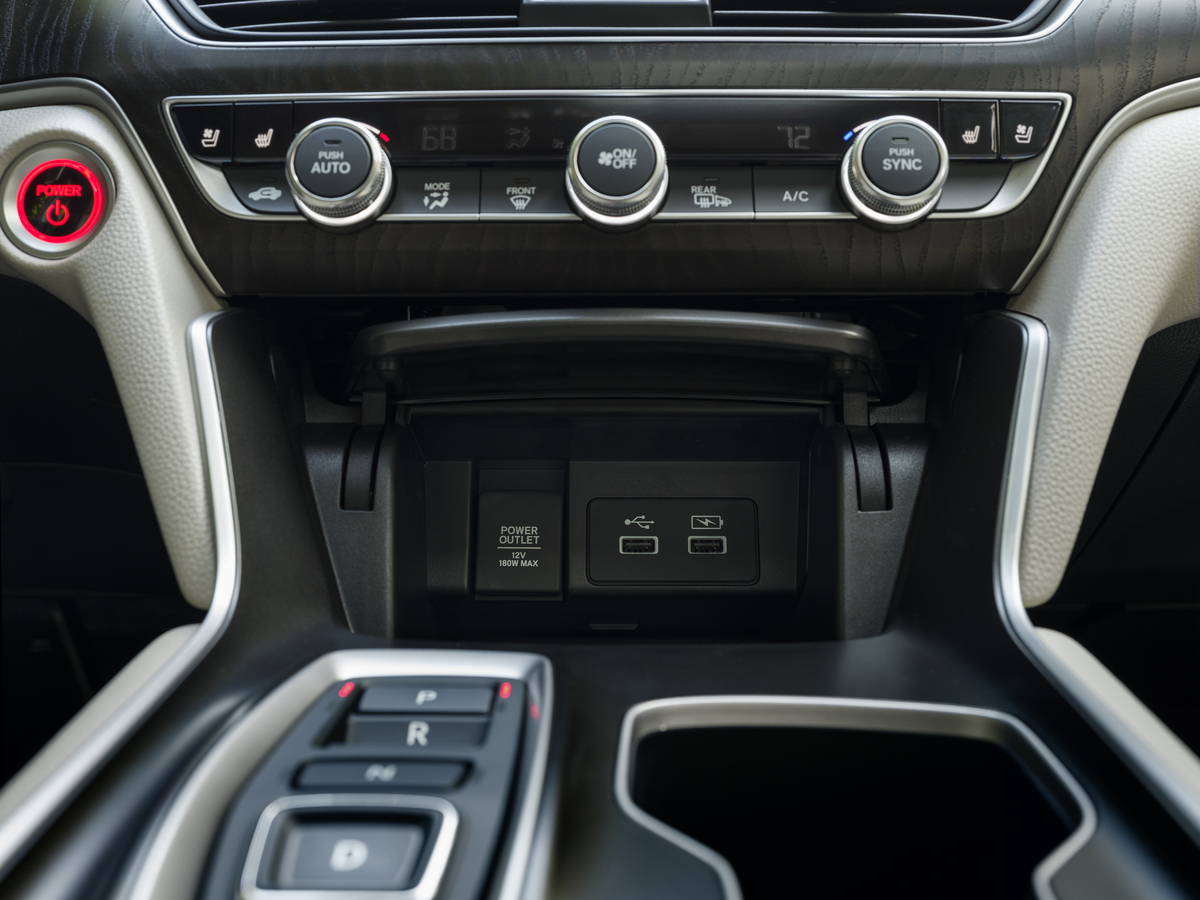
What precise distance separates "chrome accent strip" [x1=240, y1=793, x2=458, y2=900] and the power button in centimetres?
47

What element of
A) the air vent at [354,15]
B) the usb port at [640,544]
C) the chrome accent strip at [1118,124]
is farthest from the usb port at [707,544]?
the air vent at [354,15]

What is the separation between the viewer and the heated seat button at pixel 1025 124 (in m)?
0.56

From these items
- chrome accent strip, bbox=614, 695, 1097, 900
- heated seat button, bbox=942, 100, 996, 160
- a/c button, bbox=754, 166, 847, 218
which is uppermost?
heated seat button, bbox=942, 100, 996, 160

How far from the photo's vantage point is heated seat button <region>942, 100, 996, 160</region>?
0.55 m

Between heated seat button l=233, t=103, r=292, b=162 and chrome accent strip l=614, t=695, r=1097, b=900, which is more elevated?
heated seat button l=233, t=103, r=292, b=162

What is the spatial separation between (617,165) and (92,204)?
0.40 metres

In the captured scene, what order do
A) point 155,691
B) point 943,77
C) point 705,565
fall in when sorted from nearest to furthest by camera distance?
point 155,691
point 943,77
point 705,565


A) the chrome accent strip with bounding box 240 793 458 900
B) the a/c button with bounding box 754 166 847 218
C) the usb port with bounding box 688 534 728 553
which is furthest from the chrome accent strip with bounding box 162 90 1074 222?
the chrome accent strip with bounding box 240 793 458 900

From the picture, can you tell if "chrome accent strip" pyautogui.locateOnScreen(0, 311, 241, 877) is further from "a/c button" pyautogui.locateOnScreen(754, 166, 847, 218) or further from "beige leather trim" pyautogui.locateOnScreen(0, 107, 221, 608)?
"a/c button" pyautogui.locateOnScreen(754, 166, 847, 218)

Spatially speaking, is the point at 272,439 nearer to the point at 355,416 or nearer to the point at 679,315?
the point at 355,416

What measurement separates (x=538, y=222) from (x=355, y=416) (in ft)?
0.87

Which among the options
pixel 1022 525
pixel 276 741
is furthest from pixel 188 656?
pixel 1022 525

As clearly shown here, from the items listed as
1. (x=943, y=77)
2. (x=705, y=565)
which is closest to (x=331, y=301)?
(x=705, y=565)

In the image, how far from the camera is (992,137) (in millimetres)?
556
